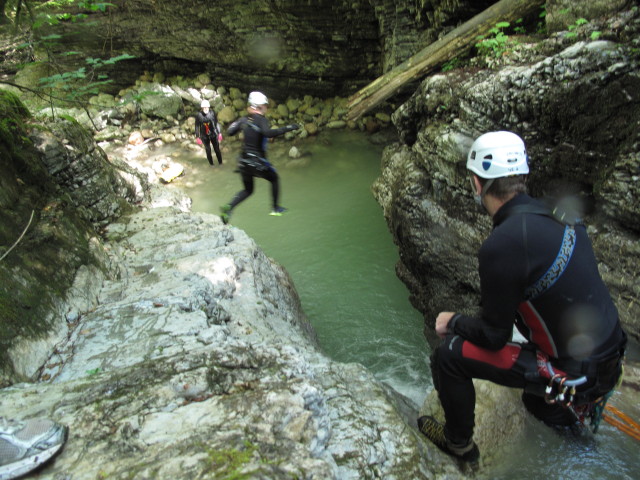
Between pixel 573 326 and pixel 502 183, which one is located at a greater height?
pixel 502 183

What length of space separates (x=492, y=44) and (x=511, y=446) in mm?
4390

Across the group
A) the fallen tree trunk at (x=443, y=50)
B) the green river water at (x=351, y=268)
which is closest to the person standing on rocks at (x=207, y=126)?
the green river water at (x=351, y=268)

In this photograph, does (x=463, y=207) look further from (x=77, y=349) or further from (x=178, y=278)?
(x=77, y=349)

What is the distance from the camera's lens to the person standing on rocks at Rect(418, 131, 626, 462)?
172cm

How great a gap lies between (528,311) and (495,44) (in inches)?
162

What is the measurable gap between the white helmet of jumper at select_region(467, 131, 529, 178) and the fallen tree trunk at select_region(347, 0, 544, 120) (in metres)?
4.22

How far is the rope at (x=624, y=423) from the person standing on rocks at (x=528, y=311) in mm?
479

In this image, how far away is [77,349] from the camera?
9.52 feet

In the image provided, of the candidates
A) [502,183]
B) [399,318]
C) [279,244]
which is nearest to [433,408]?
[502,183]

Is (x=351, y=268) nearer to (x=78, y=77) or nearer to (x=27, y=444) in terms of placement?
(x=78, y=77)

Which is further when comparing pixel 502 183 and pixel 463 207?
pixel 463 207

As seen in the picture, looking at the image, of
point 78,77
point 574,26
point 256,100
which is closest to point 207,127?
point 256,100

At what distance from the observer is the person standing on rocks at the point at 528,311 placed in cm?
172

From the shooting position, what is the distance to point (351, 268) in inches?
262
